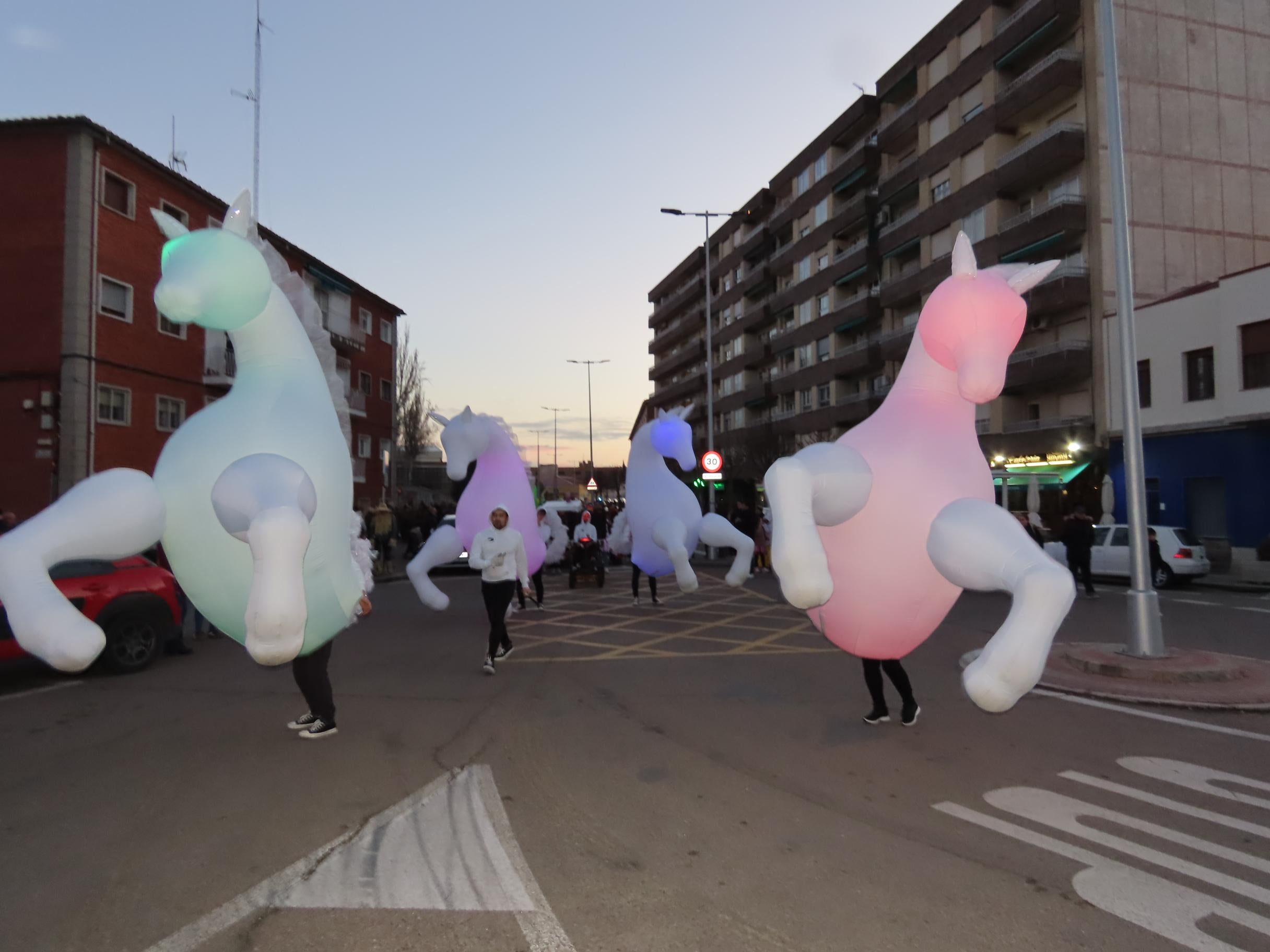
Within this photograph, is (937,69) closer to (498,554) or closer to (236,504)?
(498,554)

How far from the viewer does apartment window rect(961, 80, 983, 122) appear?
31.8 meters

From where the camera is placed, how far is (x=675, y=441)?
987cm

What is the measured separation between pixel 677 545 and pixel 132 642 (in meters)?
5.74

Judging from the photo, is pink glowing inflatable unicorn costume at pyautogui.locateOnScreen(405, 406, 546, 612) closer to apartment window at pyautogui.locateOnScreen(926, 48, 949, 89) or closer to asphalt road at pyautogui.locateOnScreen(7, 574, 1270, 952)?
asphalt road at pyautogui.locateOnScreen(7, 574, 1270, 952)

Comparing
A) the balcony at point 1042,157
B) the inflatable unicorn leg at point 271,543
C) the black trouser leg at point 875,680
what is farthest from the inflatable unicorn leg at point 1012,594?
the balcony at point 1042,157

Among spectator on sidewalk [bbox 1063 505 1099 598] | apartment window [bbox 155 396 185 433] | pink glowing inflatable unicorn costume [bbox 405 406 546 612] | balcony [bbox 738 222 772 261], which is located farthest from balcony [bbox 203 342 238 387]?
balcony [bbox 738 222 772 261]

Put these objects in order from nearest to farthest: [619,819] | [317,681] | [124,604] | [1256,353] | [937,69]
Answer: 1. [619,819]
2. [317,681]
3. [124,604]
4. [1256,353]
5. [937,69]

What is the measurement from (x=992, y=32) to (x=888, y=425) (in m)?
33.3

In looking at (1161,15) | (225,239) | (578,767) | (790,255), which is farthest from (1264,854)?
(790,255)

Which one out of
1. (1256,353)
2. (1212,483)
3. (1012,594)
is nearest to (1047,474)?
(1212,483)

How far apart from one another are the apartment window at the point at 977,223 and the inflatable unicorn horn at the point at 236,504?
101ft

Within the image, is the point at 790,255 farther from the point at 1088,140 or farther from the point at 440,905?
the point at 440,905

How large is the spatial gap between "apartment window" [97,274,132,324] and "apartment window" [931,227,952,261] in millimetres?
27654

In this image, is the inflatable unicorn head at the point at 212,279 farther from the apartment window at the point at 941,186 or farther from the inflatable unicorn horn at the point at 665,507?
the apartment window at the point at 941,186
